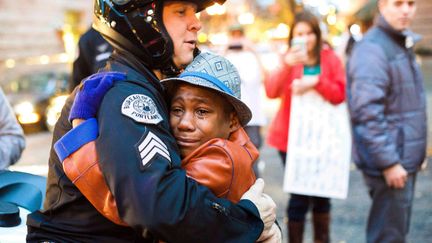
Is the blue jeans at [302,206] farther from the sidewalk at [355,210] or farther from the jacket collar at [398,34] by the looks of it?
the jacket collar at [398,34]

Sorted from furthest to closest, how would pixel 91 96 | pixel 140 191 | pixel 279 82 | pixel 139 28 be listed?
pixel 279 82 < pixel 139 28 < pixel 91 96 < pixel 140 191

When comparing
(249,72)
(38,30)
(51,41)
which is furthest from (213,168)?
(51,41)

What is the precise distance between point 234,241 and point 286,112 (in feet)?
11.6

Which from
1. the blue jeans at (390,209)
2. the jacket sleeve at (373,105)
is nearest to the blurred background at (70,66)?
the jacket sleeve at (373,105)

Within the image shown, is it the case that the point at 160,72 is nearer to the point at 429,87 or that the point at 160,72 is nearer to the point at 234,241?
the point at 234,241

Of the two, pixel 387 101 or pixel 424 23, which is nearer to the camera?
pixel 387 101

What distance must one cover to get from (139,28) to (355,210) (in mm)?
4941

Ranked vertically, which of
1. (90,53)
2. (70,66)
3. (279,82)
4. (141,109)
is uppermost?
(141,109)

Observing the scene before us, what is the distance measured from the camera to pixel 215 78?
218 cm

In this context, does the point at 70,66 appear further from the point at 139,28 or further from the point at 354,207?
the point at 139,28

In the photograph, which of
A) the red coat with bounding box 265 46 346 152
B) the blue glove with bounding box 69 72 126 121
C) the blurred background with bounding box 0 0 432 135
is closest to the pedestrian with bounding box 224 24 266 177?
the red coat with bounding box 265 46 346 152

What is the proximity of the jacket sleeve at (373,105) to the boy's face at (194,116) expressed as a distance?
6.87 ft

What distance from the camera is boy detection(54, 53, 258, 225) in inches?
74.6

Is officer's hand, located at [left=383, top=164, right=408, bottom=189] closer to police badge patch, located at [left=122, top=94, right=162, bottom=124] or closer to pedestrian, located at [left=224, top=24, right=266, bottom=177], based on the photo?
pedestrian, located at [left=224, top=24, right=266, bottom=177]
